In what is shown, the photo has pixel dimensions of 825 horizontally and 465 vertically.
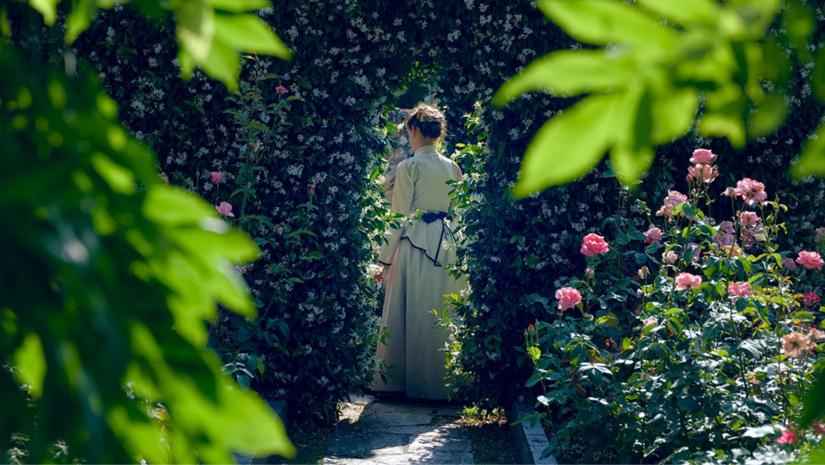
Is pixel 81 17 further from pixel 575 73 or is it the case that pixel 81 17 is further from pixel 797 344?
pixel 797 344

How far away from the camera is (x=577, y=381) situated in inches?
178

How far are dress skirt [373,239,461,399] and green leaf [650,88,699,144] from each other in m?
6.83

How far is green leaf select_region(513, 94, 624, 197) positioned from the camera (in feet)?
2.60

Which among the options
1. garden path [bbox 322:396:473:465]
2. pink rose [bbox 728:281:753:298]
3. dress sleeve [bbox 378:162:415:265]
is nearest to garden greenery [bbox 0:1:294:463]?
pink rose [bbox 728:281:753:298]

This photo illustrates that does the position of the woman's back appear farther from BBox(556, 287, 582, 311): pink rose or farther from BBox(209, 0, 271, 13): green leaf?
BBox(209, 0, 271, 13): green leaf

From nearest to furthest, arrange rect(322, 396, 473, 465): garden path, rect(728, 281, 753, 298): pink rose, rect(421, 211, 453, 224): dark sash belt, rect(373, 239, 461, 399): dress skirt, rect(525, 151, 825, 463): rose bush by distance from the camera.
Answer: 1. rect(525, 151, 825, 463): rose bush
2. rect(728, 281, 753, 298): pink rose
3. rect(322, 396, 473, 465): garden path
4. rect(373, 239, 461, 399): dress skirt
5. rect(421, 211, 453, 224): dark sash belt

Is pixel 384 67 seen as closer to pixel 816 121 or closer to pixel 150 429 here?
pixel 816 121

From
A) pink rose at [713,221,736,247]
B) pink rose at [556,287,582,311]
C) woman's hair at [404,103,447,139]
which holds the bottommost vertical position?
pink rose at [556,287,582,311]

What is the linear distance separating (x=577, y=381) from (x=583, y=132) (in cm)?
383

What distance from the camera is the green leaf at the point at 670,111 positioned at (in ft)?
2.72

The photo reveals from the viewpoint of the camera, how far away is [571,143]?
80 cm

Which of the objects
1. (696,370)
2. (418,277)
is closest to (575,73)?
(696,370)

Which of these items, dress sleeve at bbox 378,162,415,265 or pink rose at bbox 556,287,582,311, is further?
dress sleeve at bbox 378,162,415,265

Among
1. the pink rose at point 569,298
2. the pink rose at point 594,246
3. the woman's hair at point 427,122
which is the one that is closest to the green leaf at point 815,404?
the pink rose at point 569,298
